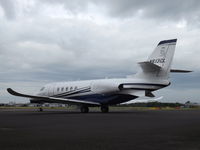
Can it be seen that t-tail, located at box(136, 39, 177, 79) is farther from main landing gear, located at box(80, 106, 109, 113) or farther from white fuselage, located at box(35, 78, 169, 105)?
main landing gear, located at box(80, 106, 109, 113)

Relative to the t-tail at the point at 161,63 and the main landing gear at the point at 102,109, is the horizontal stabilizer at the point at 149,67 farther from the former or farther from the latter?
the main landing gear at the point at 102,109

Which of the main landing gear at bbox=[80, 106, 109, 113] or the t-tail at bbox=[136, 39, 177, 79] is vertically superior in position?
the t-tail at bbox=[136, 39, 177, 79]

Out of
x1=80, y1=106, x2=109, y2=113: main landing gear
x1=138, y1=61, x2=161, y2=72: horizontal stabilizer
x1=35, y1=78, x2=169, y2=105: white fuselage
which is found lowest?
x1=80, y1=106, x2=109, y2=113: main landing gear

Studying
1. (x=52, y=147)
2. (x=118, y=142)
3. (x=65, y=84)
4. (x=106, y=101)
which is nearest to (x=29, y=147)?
(x=52, y=147)

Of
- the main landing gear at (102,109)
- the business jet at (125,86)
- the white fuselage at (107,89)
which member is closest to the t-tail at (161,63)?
the business jet at (125,86)

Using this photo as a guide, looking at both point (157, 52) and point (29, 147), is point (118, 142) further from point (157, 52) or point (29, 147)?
point (157, 52)

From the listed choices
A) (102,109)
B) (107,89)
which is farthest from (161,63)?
(102,109)

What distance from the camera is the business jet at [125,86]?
28.1 meters

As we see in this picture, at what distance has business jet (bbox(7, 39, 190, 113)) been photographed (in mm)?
28064

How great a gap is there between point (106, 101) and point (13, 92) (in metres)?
10.0

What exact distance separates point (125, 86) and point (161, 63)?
14.6 ft

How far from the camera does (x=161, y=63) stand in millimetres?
28359

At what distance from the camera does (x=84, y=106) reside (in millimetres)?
34062

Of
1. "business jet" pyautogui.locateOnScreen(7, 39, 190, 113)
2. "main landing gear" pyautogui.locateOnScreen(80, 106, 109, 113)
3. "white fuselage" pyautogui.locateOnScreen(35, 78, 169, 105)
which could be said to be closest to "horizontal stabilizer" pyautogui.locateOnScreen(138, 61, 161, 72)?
"business jet" pyautogui.locateOnScreen(7, 39, 190, 113)
